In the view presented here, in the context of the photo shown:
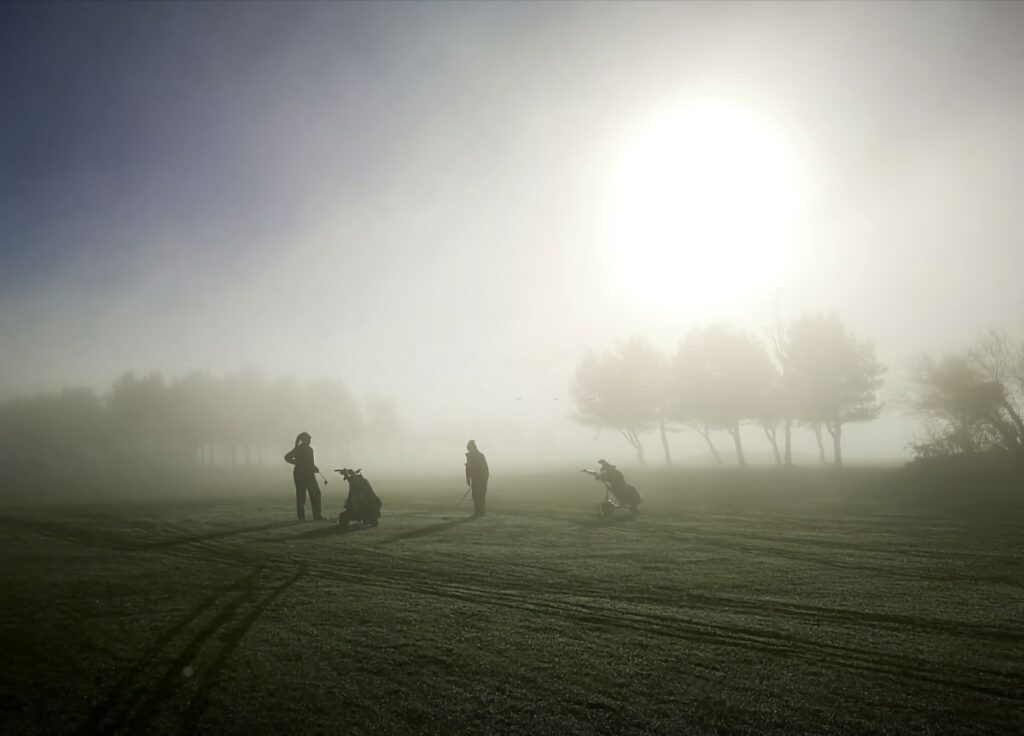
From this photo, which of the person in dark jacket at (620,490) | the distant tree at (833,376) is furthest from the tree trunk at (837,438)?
the person in dark jacket at (620,490)

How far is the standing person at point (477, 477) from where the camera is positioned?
60.5ft

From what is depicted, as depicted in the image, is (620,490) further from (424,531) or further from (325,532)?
(325,532)

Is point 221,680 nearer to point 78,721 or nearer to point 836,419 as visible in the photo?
point 78,721

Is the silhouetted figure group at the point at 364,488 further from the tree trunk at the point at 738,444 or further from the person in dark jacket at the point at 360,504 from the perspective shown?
the tree trunk at the point at 738,444

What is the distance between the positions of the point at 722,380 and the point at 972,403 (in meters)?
17.3

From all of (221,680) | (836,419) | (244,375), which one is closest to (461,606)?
(221,680)

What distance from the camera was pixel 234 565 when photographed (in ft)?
34.4


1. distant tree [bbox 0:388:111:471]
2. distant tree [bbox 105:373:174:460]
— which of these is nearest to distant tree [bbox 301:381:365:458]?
distant tree [bbox 105:373:174:460]

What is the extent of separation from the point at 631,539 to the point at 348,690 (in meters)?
9.06

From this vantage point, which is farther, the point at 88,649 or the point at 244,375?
the point at 244,375

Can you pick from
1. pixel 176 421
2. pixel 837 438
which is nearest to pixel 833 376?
pixel 837 438

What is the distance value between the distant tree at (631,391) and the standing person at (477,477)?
34857 millimetres

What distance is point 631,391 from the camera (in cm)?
5178

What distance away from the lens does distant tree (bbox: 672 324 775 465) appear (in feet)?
151
